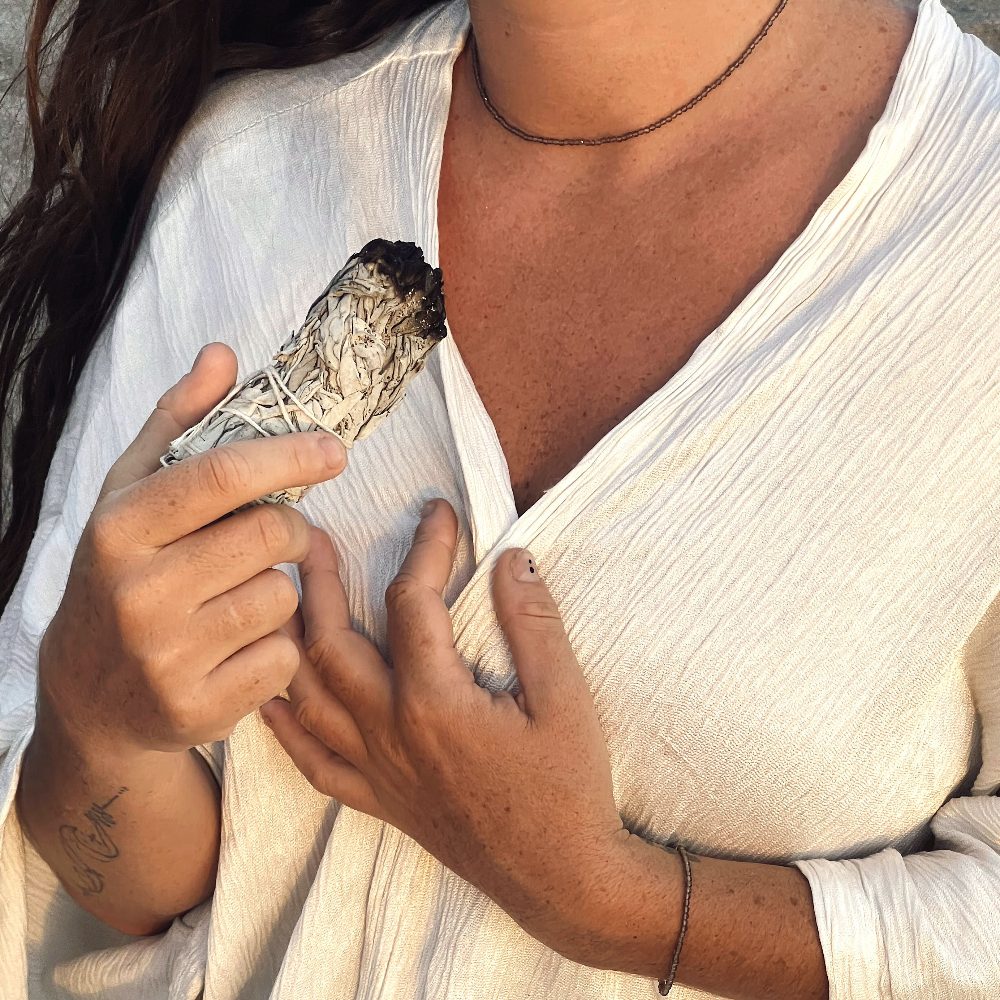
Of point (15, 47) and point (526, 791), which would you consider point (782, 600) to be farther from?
point (15, 47)

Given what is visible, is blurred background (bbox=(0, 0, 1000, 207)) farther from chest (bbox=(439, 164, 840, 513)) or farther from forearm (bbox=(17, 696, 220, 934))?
forearm (bbox=(17, 696, 220, 934))

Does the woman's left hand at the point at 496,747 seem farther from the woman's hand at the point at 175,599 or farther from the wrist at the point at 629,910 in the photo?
the woman's hand at the point at 175,599

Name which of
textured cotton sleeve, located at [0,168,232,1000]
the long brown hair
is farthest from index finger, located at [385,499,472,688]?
the long brown hair

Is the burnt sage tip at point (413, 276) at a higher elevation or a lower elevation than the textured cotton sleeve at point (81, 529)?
higher

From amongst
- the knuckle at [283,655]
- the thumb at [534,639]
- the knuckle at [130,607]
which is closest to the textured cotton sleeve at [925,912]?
the thumb at [534,639]

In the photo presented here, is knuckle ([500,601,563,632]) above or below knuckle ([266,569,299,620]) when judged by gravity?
below

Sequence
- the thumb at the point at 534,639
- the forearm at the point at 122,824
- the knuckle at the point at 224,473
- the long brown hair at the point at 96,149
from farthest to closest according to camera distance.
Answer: the long brown hair at the point at 96,149
the forearm at the point at 122,824
the thumb at the point at 534,639
the knuckle at the point at 224,473

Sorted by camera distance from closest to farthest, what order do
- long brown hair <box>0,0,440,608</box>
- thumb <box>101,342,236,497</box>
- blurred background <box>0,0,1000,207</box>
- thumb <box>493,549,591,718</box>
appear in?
thumb <box>101,342,236,497</box> → thumb <box>493,549,591,718</box> → long brown hair <box>0,0,440,608</box> → blurred background <box>0,0,1000,207</box>

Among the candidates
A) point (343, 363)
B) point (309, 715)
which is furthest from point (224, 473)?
point (309, 715)
